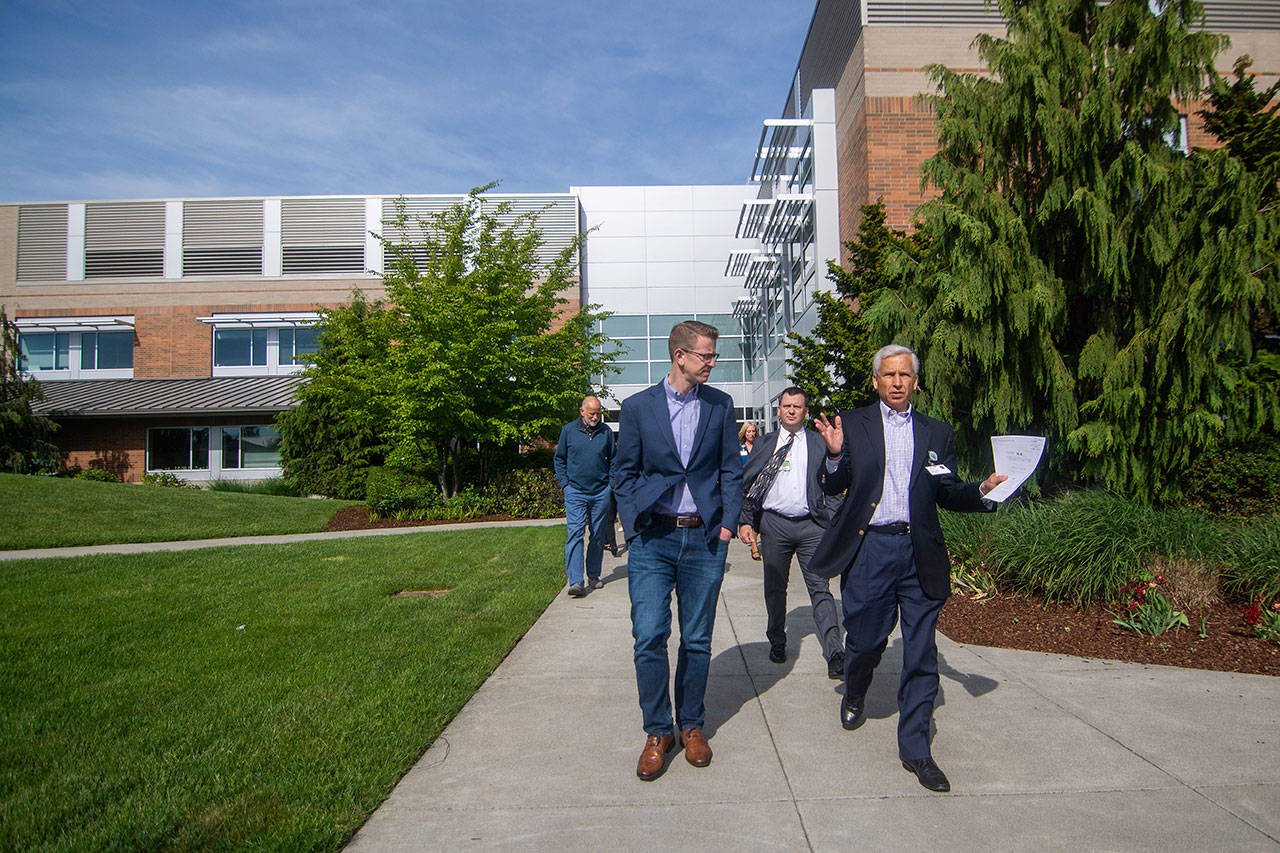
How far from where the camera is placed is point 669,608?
3789 mm

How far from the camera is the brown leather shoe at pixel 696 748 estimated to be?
3.69 metres

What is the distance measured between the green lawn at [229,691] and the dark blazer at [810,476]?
207 centimetres

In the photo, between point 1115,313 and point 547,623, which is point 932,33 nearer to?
point 1115,313

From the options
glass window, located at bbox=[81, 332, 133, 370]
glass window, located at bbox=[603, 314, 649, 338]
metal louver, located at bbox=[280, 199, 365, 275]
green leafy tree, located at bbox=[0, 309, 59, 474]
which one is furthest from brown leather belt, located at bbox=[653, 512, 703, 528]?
glass window, located at bbox=[81, 332, 133, 370]

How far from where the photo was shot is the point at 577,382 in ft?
57.7

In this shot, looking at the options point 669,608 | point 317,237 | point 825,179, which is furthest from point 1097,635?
point 317,237

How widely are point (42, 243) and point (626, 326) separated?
22.9 metres

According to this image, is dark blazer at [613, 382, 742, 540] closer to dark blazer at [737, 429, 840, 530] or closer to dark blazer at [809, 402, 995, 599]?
dark blazer at [809, 402, 995, 599]

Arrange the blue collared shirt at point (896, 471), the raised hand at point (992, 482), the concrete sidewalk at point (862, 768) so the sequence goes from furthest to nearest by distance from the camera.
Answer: the blue collared shirt at point (896, 471)
the raised hand at point (992, 482)
the concrete sidewalk at point (862, 768)

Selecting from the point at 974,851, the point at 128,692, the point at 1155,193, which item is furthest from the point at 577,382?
the point at 974,851

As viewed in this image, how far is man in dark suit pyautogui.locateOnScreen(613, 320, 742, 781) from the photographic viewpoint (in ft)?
12.3

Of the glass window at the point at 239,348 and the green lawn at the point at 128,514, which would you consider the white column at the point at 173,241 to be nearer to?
the glass window at the point at 239,348

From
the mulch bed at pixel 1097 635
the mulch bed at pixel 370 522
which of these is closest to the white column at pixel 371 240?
the mulch bed at pixel 370 522

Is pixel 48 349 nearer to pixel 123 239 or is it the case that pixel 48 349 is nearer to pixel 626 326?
pixel 123 239
